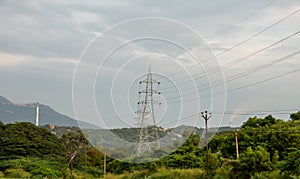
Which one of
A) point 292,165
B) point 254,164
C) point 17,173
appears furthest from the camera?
point 17,173

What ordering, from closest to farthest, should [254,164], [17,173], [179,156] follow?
[254,164], [179,156], [17,173]

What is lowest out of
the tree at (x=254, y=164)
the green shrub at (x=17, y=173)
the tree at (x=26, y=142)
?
the green shrub at (x=17, y=173)

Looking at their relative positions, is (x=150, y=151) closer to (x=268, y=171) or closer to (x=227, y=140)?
(x=268, y=171)

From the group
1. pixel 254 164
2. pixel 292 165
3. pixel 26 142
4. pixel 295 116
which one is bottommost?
pixel 254 164

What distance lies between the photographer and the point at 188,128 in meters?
21.5

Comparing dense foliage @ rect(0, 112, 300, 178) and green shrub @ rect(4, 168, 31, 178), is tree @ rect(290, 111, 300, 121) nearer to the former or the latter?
dense foliage @ rect(0, 112, 300, 178)

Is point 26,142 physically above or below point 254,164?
above

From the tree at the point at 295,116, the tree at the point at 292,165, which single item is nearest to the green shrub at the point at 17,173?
the tree at the point at 292,165

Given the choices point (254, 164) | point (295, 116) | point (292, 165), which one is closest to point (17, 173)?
point (254, 164)

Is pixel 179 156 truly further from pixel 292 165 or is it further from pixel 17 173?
pixel 292 165

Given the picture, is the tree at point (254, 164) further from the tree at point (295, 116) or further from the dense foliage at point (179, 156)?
the tree at point (295, 116)

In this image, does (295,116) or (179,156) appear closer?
(179,156)

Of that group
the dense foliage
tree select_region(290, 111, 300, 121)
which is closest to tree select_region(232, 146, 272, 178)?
the dense foliage

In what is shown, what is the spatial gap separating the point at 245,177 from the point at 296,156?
423cm
